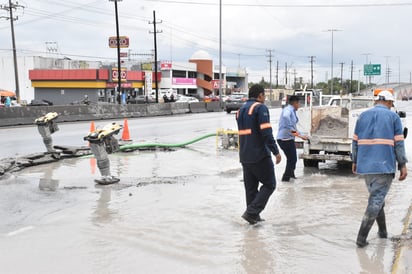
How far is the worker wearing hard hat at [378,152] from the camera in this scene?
5375 millimetres

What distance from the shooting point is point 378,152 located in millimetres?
5391

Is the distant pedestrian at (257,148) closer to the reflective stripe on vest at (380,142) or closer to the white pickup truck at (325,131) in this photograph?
the reflective stripe on vest at (380,142)

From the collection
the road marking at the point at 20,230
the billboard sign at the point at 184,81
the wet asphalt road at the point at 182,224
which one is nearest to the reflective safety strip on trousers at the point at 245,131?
the wet asphalt road at the point at 182,224

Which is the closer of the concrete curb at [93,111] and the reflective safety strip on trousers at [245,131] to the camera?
the reflective safety strip on trousers at [245,131]

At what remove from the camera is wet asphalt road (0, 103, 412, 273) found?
5133 mm

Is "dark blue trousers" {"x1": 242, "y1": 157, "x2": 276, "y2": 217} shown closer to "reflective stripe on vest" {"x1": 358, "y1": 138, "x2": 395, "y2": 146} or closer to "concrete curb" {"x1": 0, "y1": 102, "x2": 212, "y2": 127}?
"reflective stripe on vest" {"x1": 358, "y1": 138, "x2": 395, "y2": 146}

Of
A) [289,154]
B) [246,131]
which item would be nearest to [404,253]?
[246,131]

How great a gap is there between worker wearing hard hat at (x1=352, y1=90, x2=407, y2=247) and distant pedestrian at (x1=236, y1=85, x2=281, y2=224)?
1177 mm

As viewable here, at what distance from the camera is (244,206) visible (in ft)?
25.1

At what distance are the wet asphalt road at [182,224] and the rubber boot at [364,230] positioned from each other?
→ 0.09m

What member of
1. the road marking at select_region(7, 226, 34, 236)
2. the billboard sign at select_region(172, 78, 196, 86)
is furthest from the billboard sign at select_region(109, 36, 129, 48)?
the road marking at select_region(7, 226, 34, 236)

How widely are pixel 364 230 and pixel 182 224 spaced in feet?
7.62

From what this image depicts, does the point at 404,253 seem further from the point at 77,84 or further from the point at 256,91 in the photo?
the point at 77,84

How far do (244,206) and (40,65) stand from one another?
237 feet
